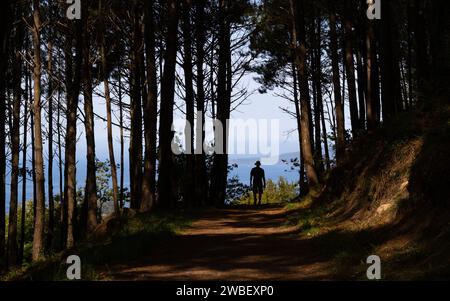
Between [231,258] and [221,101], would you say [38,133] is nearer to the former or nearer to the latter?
[231,258]

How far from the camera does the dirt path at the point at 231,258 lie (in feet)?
24.3

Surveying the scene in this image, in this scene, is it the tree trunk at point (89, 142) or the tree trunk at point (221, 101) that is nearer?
the tree trunk at point (89, 142)

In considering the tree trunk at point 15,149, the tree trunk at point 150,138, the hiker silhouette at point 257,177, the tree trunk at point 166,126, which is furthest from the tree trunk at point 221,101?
the tree trunk at point 15,149

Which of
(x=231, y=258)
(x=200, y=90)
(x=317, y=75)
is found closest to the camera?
(x=231, y=258)

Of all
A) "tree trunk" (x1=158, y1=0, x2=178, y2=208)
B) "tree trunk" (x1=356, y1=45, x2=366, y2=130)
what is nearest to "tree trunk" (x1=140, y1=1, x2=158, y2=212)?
"tree trunk" (x1=158, y1=0, x2=178, y2=208)

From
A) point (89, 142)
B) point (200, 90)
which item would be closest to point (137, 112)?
point (89, 142)

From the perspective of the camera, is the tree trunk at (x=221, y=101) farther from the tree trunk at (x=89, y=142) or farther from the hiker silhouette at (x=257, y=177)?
the tree trunk at (x=89, y=142)

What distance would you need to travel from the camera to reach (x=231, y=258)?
8789 mm

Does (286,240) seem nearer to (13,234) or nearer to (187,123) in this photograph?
(187,123)

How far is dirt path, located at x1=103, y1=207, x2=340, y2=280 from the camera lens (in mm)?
7418

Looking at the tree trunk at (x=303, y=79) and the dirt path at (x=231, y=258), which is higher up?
the tree trunk at (x=303, y=79)

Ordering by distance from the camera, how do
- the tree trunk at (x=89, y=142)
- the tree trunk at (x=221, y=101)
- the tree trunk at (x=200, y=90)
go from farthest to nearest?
the tree trunk at (x=221, y=101), the tree trunk at (x=200, y=90), the tree trunk at (x=89, y=142)

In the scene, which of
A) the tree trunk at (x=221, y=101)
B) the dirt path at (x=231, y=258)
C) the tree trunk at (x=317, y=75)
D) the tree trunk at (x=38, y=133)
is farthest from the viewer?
the tree trunk at (x=317, y=75)
